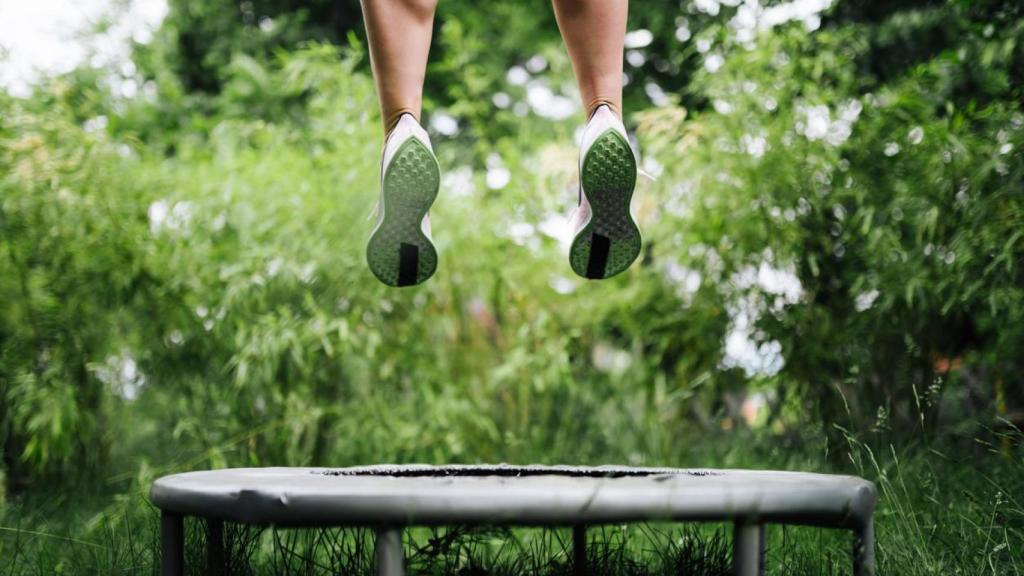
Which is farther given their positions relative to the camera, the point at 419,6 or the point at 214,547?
the point at 419,6

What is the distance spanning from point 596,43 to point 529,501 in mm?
874

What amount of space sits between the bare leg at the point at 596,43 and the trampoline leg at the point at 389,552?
0.85 metres

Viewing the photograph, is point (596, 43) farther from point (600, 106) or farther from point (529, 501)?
point (529, 501)

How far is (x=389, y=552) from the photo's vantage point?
1.02 meters

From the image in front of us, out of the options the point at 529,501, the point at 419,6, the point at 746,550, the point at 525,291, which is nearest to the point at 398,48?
the point at 419,6

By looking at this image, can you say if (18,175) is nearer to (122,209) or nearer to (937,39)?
(122,209)

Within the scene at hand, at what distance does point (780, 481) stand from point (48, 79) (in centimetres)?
299

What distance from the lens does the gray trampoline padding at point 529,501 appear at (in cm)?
102

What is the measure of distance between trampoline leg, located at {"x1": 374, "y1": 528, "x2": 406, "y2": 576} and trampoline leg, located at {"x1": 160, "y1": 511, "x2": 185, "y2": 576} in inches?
16.1

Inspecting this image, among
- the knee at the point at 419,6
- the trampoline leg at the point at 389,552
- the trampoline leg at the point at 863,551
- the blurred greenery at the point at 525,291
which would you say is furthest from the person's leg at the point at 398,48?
the blurred greenery at the point at 525,291

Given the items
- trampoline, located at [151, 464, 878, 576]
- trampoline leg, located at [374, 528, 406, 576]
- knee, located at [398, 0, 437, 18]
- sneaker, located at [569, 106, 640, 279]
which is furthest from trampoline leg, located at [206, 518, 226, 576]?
knee, located at [398, 0, 437, 18]

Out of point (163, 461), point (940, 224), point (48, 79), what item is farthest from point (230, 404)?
point (940, 224)

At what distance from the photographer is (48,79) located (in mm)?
3219

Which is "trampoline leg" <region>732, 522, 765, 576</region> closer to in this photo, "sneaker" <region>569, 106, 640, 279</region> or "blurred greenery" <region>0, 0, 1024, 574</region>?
"sneaker" <region>569, 106, 640, 279</region>
